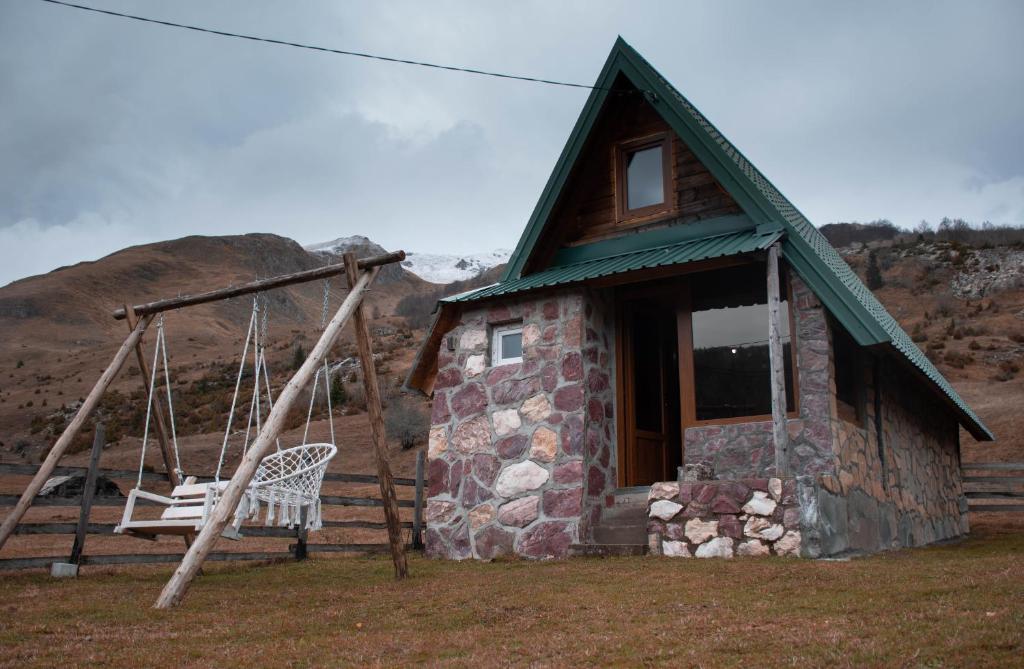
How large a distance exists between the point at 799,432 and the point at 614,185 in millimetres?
4203

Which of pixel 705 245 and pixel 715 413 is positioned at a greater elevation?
pixel 705 245

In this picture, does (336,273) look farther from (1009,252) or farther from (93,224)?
(93,224)

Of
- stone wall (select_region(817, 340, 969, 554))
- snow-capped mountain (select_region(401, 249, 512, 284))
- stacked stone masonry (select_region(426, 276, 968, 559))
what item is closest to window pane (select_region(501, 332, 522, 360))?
stacked stone masonry (select_region(426, 276, 968, 559))

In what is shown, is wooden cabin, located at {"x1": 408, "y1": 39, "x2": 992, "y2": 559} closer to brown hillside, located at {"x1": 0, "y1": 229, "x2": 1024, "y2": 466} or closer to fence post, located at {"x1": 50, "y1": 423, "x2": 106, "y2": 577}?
brown hillside, located at {"x1": 0, "y1": 229, "x2": 1024, "y2": 466}

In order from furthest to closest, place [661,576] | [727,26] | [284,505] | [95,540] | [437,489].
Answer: [95,540] → [727,26] → [437,489] → [284,505] → [661,576]

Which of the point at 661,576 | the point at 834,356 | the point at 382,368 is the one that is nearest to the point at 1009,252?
the point at 382,368

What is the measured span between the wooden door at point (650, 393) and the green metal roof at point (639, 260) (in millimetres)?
917

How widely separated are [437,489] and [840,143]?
16.5 m

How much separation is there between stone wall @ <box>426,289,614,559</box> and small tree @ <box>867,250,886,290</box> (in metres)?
37.8

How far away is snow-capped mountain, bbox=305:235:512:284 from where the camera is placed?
119069 millimetres

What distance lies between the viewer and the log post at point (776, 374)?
842cm

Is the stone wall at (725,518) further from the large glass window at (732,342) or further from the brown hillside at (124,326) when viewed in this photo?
Result: the brown hillside at (124,326)

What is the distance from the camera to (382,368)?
36.9 meters

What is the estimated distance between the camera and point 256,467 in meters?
6.96
